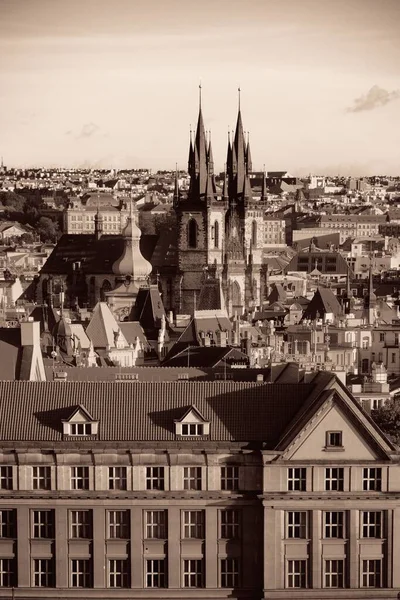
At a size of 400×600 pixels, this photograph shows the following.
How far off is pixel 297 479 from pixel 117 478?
5.19m

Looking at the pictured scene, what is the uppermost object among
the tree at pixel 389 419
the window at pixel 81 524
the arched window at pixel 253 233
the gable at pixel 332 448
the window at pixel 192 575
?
the gable at pixel 332 448

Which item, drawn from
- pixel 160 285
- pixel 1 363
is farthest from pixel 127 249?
pixel 1 363

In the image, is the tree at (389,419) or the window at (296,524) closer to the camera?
the window at (296,524)

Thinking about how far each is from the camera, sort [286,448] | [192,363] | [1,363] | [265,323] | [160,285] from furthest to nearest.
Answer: [160,285] → [265,323] → [192,363] → [1,363] → [286,448]

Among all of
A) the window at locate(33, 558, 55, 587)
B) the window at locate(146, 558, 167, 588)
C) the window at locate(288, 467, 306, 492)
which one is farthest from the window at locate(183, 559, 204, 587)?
the window at locate(33, 558, 55, 587)

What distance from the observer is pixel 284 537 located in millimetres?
65750

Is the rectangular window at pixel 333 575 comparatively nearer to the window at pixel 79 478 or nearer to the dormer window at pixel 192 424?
the dormer window at pixel 192 424

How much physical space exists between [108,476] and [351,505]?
705 cm

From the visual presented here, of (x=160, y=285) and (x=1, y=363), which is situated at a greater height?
(x=1, y=363)

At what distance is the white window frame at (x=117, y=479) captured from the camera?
66.1m

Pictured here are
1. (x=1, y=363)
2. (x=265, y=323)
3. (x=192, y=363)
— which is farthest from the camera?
(x=265, y=323)

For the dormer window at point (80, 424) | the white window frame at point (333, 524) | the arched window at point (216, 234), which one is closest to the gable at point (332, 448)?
the white window frame at point (333, 524)

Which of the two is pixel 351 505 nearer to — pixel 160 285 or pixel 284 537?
pixel 284 537

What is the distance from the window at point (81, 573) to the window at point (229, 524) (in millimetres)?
3963
